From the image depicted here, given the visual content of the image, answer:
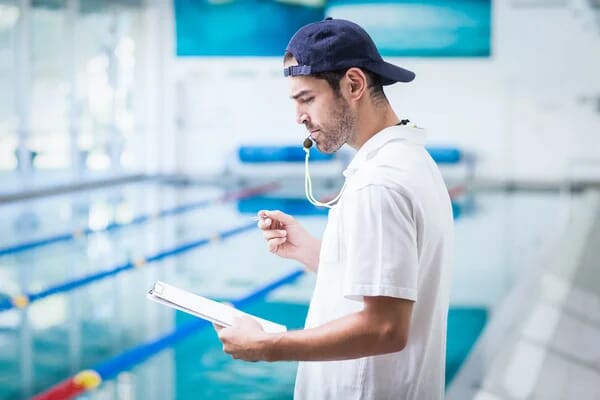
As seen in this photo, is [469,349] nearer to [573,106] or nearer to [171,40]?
[573,106]

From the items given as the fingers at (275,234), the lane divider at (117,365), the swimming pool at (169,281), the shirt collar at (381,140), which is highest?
the shirt collar at (381,140)

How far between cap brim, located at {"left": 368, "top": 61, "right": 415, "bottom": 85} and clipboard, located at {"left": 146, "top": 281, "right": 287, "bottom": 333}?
0.51 meters

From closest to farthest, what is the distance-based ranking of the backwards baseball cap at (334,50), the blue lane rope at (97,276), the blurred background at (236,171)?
the backwards baseball cap at (334,50), the blurred background at (236,171), the blue lane rope at (97,276)

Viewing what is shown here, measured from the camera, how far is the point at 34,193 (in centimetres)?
1262

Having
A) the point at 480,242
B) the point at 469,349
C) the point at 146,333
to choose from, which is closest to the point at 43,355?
the point at 146,333

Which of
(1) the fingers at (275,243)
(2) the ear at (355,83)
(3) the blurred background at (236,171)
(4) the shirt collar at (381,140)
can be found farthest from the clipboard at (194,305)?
(3) the blurred background at (236,171)

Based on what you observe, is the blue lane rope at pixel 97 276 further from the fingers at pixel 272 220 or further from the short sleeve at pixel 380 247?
the short sleeve at pixel 380 247

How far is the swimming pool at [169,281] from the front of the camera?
4.62 meters

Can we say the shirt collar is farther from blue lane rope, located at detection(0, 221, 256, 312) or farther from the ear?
blue lane rope, located at detection(0, 221, 256, 312)

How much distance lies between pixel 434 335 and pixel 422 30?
13079mm

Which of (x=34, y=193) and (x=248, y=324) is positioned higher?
(x=248, y=324)

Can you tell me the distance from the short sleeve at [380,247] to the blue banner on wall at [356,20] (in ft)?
41.5

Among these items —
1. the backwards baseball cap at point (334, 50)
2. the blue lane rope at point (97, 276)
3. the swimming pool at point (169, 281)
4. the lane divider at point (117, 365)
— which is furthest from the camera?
the blue lane rope at point (97, 276)

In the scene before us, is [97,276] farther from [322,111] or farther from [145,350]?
[322,111]
